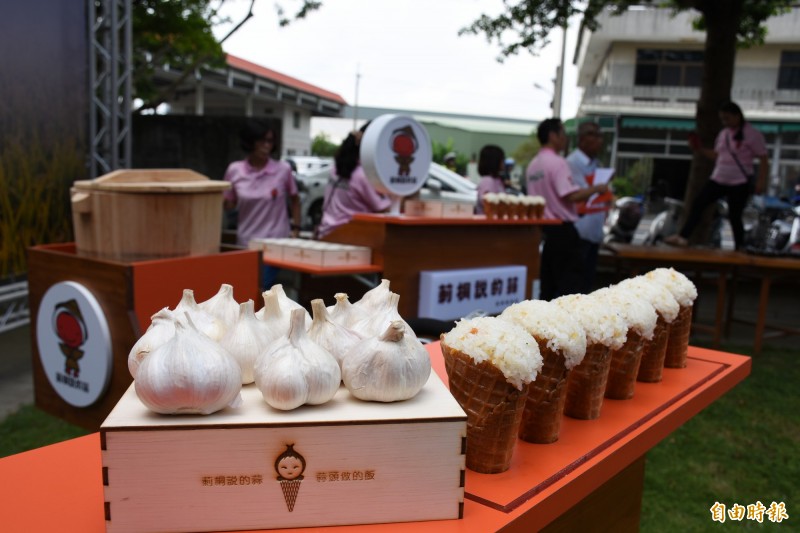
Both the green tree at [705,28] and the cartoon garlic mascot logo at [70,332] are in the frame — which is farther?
the green tree at [705,28]

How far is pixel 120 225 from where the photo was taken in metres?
3.30

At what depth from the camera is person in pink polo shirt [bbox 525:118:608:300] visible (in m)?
5.46

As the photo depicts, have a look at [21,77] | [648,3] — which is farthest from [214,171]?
[648,3]

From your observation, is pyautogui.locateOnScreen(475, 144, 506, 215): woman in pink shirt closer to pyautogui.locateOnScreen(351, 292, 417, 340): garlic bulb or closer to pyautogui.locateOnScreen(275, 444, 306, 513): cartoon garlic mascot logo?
pyautogui.locateOnScreen(351, 292, 417, 340): garlic bulb

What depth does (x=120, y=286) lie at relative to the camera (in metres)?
3.27

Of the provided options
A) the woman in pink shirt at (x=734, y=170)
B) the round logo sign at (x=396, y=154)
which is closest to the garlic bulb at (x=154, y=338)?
the round logo sign at (x=396, y=154)

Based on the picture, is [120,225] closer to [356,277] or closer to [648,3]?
[356,277]

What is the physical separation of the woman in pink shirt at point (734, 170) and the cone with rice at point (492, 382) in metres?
6.19

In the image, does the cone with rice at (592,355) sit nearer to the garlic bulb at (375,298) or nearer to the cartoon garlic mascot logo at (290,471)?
the garlic bulb at (375,298)

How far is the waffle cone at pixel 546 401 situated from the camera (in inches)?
59.4

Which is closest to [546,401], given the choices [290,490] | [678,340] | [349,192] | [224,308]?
[290,490]

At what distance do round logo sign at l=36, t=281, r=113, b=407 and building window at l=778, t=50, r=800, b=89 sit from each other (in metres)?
31.1

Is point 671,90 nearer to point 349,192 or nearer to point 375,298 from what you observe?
point 349,192

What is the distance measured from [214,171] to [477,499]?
32.1ft
